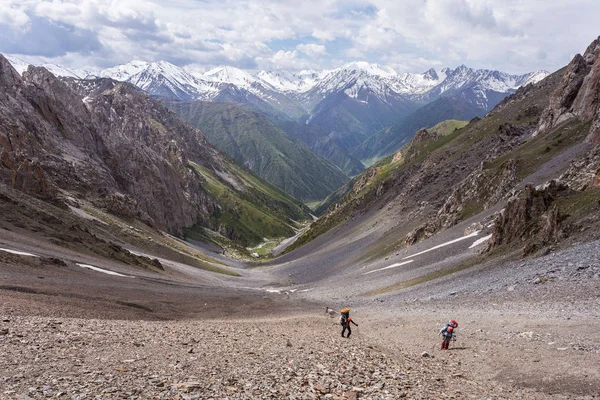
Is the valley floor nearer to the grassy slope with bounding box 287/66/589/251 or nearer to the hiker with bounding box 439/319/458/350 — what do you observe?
the hiker with bounding box 439/319/458/350

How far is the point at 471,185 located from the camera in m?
88.2

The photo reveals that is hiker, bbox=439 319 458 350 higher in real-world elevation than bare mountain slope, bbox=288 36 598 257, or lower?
lower

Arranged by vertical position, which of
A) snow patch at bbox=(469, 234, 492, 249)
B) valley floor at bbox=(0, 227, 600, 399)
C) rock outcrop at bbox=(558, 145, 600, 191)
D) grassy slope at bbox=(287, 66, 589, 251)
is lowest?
valley floor at bbox=(0, 227, 600, 399)

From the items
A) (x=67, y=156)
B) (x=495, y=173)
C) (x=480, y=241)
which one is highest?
(x=495, y=173)

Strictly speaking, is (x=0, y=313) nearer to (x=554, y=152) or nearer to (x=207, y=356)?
(x=207, y=356)

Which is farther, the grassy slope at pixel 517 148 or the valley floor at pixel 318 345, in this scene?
the grassy slope at pixel 517 148

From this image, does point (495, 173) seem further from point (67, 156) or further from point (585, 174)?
point (67, 156)

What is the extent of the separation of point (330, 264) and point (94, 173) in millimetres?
75285

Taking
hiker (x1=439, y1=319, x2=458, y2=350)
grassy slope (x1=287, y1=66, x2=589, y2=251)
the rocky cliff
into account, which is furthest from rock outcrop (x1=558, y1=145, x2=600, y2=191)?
the rocky cliff

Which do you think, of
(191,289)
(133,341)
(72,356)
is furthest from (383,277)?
(72,356)

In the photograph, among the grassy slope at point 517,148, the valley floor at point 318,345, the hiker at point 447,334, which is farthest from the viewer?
the grassy slope at point 517,148

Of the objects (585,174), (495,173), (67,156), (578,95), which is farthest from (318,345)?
(67,156)

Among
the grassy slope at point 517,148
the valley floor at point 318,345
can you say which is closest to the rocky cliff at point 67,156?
the valley floor at point 318,345

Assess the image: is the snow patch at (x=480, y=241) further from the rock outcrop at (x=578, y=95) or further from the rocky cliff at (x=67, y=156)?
the rocky cliff at (x=67, y=156)
